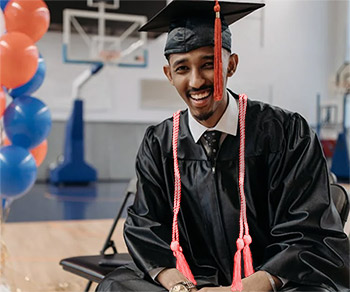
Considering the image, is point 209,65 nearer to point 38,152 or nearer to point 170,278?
point 170,278

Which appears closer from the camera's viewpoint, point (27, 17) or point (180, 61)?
point (180, 61)

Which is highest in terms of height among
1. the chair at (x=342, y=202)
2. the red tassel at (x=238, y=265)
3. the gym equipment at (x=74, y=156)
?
the chair at (x=342, y=202)

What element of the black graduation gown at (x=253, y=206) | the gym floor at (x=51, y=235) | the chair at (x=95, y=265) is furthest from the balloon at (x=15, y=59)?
the black graduation gown at (x=253, y=206)

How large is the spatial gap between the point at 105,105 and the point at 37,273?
7.32m

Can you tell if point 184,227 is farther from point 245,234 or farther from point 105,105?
point 105,105

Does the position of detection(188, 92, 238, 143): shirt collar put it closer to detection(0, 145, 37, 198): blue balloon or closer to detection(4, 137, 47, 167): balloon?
detection(0, 145, 37, 198): blue balloon

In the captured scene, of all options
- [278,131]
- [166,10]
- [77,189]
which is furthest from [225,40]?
[77,189]

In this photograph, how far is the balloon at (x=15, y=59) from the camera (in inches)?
123

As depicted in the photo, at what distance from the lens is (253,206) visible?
1740 millimetres

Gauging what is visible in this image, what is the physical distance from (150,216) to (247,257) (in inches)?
13.8

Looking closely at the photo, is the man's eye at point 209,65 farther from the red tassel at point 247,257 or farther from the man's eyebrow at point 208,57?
the red tassel at point 247,257

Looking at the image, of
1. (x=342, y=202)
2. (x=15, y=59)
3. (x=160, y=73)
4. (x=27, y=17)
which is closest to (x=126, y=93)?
(x=160, y=73)

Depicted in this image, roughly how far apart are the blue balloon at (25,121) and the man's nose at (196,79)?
6.01 ft

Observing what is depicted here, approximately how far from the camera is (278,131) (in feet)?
5.70
